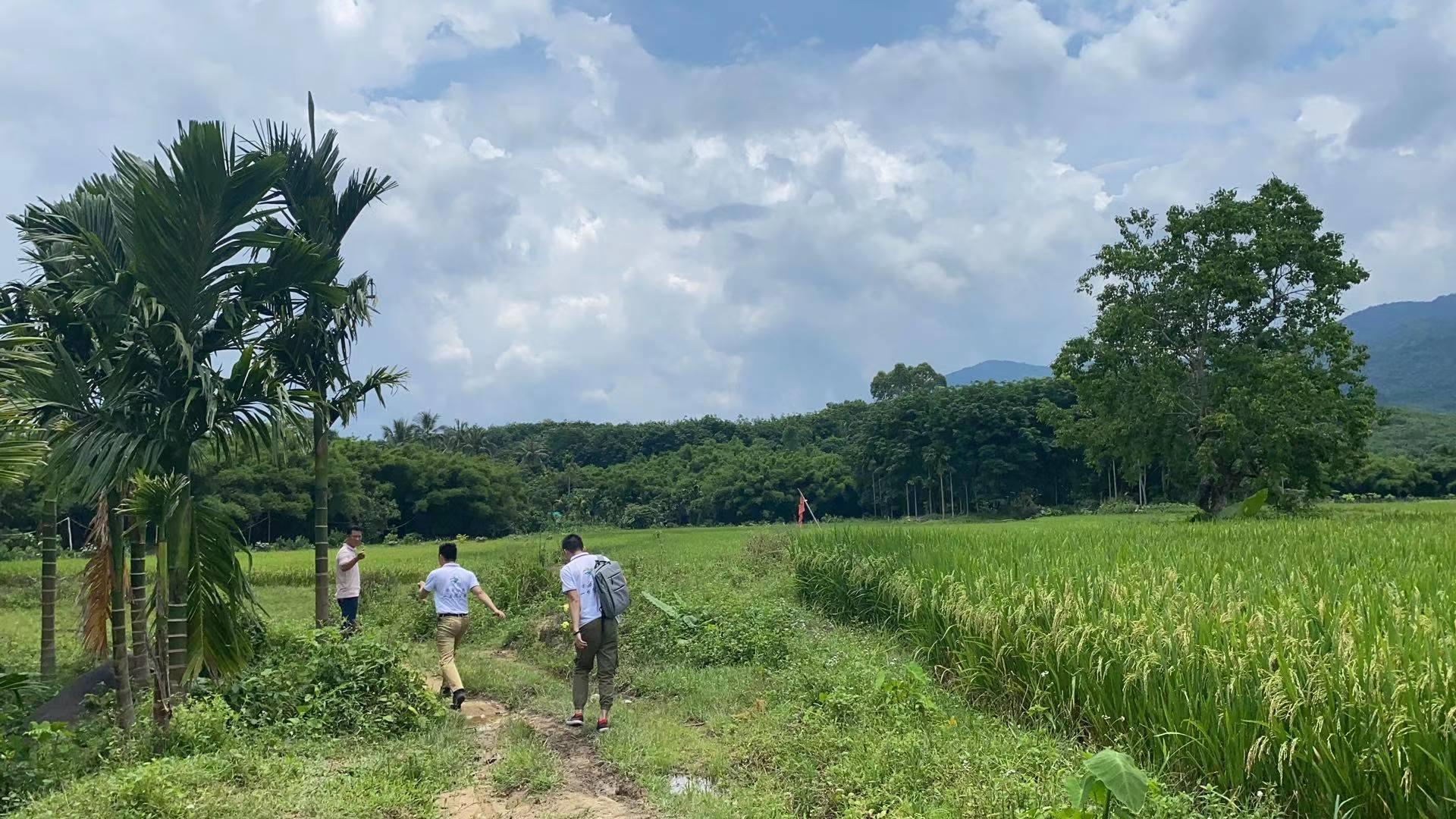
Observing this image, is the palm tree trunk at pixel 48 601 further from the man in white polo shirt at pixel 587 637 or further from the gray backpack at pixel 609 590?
the gray backpack at pixel 609 590

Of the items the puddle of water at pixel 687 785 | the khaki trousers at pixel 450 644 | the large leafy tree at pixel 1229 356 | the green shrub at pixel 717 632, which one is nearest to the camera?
the puddle of water at pixel 687 785

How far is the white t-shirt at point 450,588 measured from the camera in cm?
816

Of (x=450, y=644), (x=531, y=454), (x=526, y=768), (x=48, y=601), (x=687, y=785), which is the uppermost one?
(x=531, y=454)

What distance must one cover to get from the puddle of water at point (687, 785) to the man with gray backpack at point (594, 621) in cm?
153

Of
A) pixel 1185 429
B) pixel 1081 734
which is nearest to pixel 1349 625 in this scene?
pixel 1081 734

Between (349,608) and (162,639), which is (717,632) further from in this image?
(162,639)

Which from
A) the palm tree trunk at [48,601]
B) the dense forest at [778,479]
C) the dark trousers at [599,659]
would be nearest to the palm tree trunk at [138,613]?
the dark trousers at [599,659]

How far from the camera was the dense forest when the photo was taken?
51.0 meters

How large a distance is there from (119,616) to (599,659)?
150 inches

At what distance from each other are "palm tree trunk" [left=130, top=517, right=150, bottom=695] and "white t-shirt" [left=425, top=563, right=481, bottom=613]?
2.39m

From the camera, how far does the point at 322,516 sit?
938cm

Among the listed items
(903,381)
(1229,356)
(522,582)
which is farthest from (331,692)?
(903,381)

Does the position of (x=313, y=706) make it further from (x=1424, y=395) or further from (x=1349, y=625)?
(x=1424, y=395)

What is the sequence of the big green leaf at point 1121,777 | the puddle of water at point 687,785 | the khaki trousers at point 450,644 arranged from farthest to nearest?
the khaki trousers at point 450,644, the puddle of water at point 687,785, the big green leaf at point 1121,777
